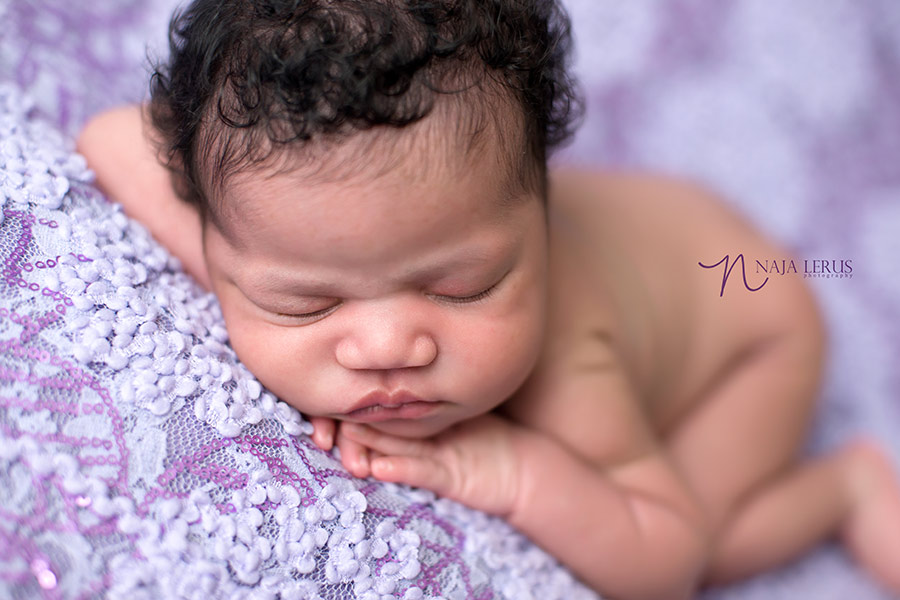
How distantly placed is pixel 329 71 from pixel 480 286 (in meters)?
0.33

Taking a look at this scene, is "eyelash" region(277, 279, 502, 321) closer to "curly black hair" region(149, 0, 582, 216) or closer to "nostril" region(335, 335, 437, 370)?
"nostril" region(335, 335, 437, 370)

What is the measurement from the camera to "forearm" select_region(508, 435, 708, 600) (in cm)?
133

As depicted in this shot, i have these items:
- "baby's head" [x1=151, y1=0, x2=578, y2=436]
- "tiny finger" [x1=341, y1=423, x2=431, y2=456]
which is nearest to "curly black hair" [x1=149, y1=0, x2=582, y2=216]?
"baby's head" [x1=151, y1=0, x2=578, y2=436]

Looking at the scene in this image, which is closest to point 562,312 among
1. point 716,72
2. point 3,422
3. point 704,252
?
point 704,252

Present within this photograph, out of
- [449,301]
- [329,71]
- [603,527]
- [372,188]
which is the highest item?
[329,71]

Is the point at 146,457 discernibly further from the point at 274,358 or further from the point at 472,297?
the point at 472,297

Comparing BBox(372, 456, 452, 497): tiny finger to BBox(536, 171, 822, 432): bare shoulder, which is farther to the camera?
BBox(536, 171, 822, 432): bare shoulder

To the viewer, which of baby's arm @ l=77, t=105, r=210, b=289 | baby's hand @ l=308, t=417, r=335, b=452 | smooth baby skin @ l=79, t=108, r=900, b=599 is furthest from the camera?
baby's arm @ l=77, t=105, r=210, b=289

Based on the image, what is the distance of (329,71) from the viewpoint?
0.97 meters

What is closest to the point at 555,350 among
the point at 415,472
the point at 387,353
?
the point at 415,472

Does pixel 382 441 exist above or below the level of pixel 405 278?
below

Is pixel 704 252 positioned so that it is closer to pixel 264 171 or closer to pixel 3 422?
pixel 264 171

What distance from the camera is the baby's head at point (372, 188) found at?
0.98 meters

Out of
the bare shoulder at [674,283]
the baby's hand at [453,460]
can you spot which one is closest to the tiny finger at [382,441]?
the baby's hand at [453,460]
